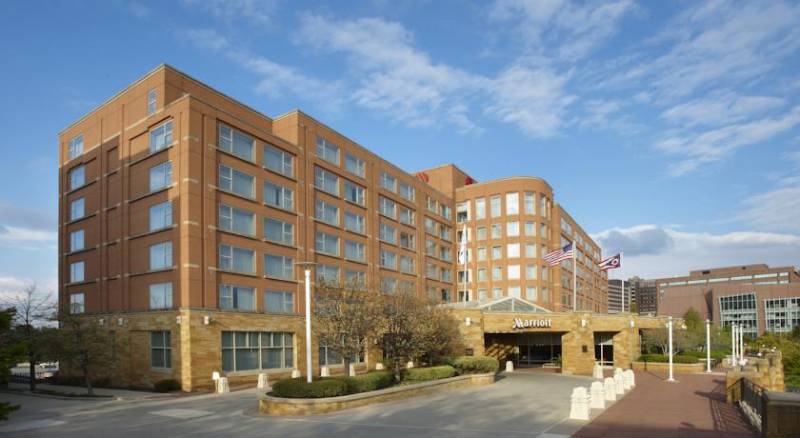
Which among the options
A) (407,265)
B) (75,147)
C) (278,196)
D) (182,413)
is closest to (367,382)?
(182,413)

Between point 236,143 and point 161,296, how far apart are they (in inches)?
422

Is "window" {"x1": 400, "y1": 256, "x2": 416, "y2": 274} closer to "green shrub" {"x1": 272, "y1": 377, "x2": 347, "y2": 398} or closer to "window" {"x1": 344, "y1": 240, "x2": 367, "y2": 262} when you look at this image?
"window" {"x1": 344, "y1": 240, "x2": 367, "y2": 262}

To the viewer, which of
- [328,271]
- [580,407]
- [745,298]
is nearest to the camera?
[580,407]

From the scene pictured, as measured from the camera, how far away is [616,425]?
65.7 ft

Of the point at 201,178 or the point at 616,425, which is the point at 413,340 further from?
the point at 201,178

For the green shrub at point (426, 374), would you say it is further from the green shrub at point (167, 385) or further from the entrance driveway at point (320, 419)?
the green shrub at point (167, 385)

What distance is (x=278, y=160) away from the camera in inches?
1718

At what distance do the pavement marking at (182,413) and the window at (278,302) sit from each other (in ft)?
53.7

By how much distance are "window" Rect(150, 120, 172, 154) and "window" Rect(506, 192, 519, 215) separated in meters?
46.4

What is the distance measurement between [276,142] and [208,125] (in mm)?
6321

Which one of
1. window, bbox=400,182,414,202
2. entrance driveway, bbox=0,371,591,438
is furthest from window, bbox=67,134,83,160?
window, bbox=400,182,414,202

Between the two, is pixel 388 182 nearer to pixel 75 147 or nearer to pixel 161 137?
pixel 161 137

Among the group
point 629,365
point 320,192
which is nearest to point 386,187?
point 320,192

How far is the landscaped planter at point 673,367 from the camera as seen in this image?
47188 millimetres
